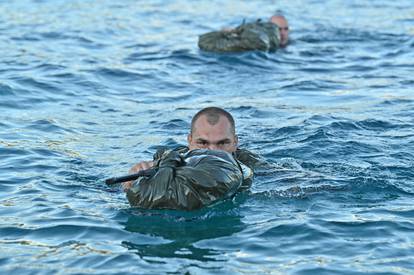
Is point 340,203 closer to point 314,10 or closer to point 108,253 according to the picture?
point 108,253

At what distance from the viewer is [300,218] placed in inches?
296

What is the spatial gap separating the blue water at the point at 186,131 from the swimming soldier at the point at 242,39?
206mm

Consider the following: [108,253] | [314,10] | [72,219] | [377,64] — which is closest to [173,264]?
[108,253]

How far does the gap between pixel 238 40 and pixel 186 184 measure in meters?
8.85

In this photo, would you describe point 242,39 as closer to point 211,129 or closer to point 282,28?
point 282,28

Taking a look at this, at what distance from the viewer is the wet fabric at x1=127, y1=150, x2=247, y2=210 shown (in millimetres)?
7109

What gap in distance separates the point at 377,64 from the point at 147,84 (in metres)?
3.81

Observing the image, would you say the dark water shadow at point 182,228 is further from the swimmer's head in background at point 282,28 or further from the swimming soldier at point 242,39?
the swimmer's head in background at point 282,28

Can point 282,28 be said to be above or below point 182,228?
above

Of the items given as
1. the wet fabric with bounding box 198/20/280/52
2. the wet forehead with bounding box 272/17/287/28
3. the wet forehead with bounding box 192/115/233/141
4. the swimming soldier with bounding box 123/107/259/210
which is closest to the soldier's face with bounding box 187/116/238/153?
the wet forehead with bounding box 192/115/233/141

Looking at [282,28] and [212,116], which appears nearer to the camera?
[212,116]

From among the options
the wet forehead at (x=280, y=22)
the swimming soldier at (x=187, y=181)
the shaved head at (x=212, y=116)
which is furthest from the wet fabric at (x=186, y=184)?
the wet forehead at (x=280, y=22)

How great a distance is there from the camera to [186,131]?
11203 millimetres

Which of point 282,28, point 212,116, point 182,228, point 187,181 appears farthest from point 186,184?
point 282,28
